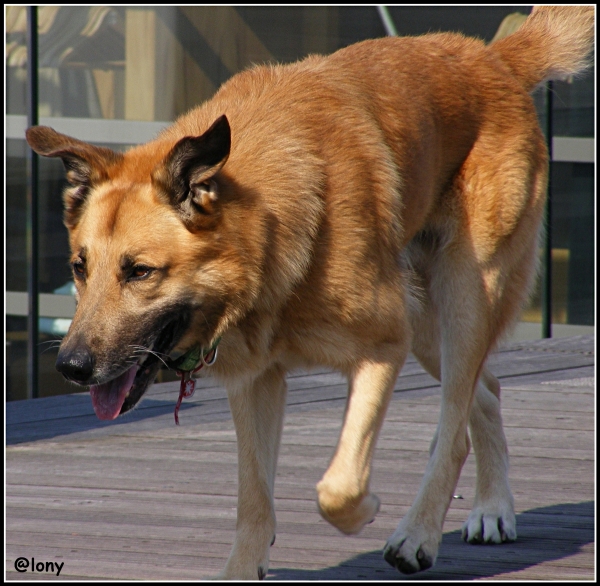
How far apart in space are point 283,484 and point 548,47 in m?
2.14

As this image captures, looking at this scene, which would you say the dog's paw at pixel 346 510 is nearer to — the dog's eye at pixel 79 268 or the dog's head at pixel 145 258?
the dog's head at pixel 145 258

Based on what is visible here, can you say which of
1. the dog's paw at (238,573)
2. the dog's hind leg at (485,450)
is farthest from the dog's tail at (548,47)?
the dog's paw at (238,573)

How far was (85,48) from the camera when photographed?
684cm

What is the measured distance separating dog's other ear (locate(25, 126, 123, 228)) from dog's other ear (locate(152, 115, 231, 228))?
0.71 ft

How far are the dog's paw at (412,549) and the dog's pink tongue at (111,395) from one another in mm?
1036

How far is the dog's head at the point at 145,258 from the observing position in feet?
8.74

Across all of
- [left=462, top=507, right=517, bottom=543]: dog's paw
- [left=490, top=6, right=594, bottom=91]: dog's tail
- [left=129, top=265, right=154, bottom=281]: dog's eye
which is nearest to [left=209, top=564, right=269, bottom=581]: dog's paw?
[left=462, top=507, right=517, bottom=543]: dog's paw

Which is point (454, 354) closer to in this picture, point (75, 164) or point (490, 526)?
point (490, 526)

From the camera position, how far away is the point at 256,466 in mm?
3320

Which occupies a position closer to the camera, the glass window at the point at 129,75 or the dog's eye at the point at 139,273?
the dog's eye at the point at 139,273

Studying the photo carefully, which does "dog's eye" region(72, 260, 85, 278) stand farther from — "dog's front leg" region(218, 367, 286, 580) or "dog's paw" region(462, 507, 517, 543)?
"dog's paw" region(462, 507, 517, 543)

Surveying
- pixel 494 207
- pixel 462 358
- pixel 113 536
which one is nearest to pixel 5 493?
pixel 113 536

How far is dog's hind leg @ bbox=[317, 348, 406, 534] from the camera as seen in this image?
292 centimetres

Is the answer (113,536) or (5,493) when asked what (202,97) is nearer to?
(5,493)
